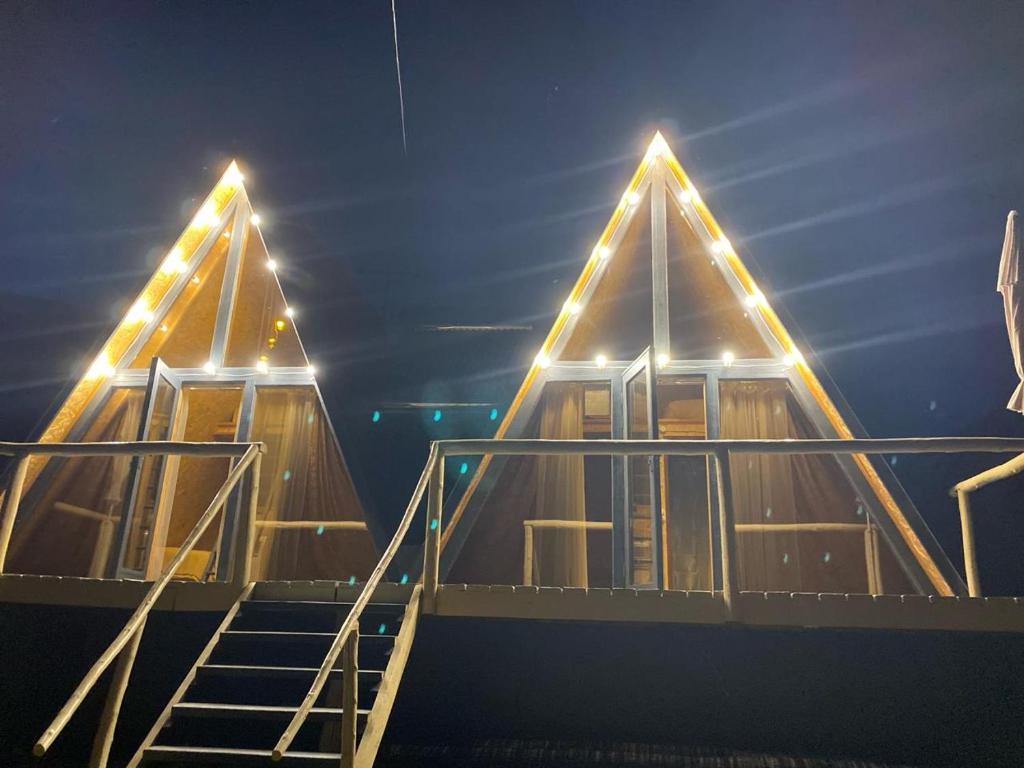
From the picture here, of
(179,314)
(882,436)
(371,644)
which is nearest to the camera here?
(371,644)

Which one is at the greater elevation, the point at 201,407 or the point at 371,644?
the point at 201,407

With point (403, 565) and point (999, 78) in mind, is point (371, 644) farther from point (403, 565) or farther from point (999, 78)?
point (999, 78)

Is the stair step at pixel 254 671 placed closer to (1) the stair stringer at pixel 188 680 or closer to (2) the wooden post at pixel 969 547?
(1) the stair stringer at pixel 188 680

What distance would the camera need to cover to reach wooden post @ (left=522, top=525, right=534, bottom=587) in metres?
6.29

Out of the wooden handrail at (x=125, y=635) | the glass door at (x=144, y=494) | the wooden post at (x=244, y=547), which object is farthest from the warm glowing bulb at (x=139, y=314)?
the wooden post at (x=244, y=547)

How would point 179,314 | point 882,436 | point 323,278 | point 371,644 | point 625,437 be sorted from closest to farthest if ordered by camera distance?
point 371,644 < point 882,436 < point 625,437 < point 323,278 < point 179,314

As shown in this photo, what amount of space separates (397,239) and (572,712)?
429 cm

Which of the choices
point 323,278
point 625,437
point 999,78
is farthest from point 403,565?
point 999,78

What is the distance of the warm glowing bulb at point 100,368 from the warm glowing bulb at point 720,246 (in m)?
5.68

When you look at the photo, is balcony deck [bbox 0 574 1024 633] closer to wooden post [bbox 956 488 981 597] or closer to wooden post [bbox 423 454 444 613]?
wooden post [bbox 423 454 444 613]

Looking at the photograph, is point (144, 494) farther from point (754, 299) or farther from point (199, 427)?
point (754, 299)

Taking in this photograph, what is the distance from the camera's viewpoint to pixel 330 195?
717 cm

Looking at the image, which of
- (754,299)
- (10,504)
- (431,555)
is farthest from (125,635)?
(754,299)

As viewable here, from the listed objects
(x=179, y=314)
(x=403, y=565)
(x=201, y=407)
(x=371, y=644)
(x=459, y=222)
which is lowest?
→ (x=371, y=644)
